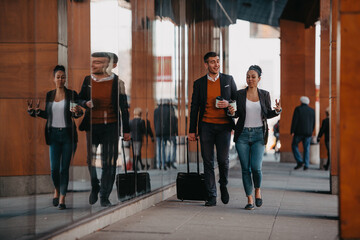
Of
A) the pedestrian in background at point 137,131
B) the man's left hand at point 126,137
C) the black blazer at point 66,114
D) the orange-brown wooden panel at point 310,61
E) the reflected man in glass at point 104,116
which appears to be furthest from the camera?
the orange-brown wooden panel at point 310,61

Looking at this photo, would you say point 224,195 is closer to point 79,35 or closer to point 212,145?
point 212,145

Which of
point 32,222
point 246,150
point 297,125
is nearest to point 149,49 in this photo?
point 246,150

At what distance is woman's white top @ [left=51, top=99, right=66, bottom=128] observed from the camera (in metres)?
5.65

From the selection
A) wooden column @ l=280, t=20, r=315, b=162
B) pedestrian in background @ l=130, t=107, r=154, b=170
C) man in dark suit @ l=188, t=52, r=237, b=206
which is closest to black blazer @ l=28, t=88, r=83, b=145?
pedestrian in background @ l=130, t=107, r=154, b=170

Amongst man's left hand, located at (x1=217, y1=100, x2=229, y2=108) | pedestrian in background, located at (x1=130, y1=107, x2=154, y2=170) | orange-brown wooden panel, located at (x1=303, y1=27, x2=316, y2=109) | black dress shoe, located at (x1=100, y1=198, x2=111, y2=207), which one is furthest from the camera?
orange-brown wooden panel, located at (x1=303, y1=27, x2=316, y2=109)

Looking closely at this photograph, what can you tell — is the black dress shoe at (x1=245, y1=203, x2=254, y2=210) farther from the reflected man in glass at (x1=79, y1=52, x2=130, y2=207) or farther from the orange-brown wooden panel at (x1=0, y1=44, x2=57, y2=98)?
the orange-brown wooden panel at (x1=0, y1=44, x2=57, y2=98)

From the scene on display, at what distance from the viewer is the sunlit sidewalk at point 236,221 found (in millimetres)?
6531

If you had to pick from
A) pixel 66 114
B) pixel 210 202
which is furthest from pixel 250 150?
pixel 66 114

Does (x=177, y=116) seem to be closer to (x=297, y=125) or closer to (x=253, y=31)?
(x=297, y=125)

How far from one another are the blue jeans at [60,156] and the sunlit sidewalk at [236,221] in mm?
784

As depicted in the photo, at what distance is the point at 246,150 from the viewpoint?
870cm

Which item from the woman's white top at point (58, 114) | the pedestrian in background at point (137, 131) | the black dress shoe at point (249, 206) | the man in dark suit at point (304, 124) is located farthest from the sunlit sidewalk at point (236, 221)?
the man in dark suit at point (304, 124)

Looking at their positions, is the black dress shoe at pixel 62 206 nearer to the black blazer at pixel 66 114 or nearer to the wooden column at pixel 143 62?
the black blazer at pixel 66 114

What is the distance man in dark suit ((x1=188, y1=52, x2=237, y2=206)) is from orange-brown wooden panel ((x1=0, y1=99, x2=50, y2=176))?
3747mm
